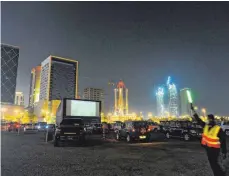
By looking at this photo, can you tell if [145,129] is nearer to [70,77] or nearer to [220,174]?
[220,174]

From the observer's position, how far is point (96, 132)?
100ft

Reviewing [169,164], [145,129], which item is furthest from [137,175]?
[145,129]

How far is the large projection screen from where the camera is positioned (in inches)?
791

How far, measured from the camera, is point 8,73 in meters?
164

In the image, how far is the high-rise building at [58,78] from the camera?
171500mm

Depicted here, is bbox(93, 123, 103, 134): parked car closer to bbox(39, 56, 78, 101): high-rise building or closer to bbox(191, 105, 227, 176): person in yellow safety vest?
bbox(191, 105, 227, 176): person in yellow safety vest

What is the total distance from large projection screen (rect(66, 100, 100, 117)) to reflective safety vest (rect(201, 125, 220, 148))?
622 inches

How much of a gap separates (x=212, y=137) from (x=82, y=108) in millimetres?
19678

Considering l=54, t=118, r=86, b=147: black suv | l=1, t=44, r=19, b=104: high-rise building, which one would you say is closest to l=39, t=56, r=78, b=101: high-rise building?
l=1, t=44, r=19, b=104: high-rise building

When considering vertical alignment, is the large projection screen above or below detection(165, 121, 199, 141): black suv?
above

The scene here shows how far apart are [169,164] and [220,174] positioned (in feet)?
10.1

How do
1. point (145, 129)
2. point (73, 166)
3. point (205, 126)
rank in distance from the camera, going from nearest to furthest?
point (205, 126) → point (73, 166) → point (145, 129)

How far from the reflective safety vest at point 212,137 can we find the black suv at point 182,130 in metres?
14.2

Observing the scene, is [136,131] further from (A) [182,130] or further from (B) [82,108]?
(B) [82,108]
